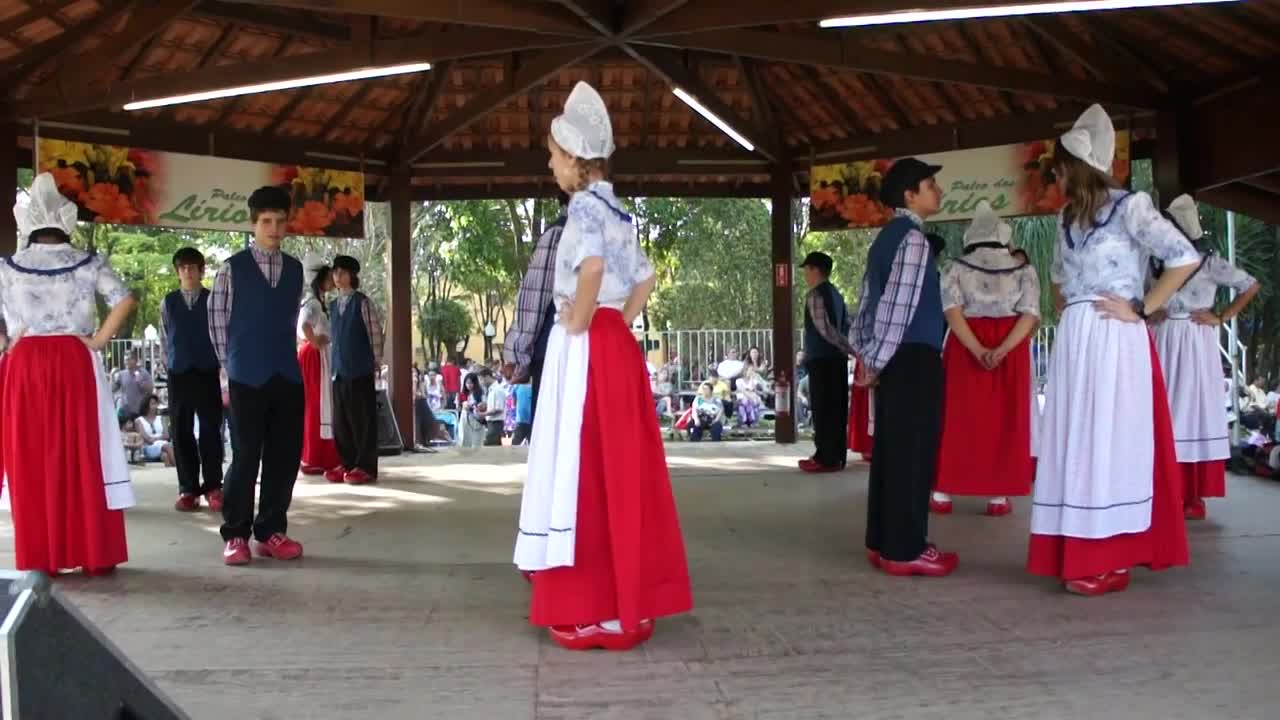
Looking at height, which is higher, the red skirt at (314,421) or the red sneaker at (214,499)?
the red skirt at (314,421)

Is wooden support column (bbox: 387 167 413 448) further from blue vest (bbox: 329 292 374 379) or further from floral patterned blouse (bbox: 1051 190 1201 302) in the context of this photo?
floral patterned blouse (bbox: 1051 190 1201 302)

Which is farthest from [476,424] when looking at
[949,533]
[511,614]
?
[511,614]

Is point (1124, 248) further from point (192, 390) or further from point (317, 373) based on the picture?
point (317, 373)

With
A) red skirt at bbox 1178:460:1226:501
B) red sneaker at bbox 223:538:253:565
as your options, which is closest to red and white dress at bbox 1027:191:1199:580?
red skirt at bbox 1178:460:1226:501

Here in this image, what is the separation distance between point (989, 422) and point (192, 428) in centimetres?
492

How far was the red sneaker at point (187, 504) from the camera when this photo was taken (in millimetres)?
6782

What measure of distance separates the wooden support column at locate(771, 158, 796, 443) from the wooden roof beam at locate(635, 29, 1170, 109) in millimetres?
2820

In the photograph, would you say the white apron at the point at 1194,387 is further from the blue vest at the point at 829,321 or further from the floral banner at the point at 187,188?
the floral banner at the point at 187,188

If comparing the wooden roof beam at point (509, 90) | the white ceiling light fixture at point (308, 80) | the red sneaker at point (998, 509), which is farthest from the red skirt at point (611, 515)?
the white ceiling light fixture at point (308, 80)

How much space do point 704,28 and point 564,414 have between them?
3.78 m

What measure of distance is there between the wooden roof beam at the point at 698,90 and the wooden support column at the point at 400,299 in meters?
3.44

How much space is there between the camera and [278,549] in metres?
5.04

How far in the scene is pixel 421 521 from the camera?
6.23 meters

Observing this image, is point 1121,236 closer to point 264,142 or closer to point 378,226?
point 264,142
